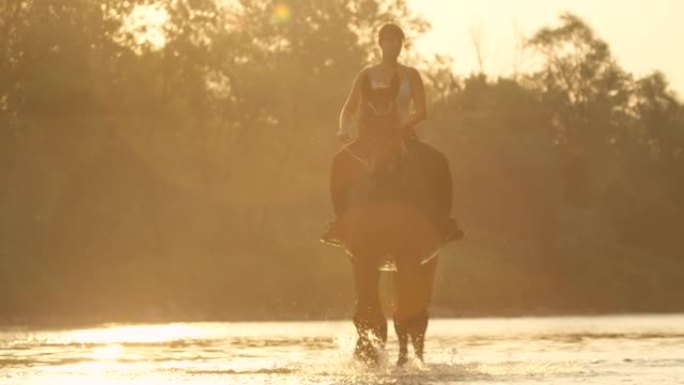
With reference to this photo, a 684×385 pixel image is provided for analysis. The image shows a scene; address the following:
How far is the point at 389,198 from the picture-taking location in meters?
19.1

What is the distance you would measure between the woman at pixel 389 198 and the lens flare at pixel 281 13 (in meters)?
60.7

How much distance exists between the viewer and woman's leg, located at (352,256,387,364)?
19641 mm

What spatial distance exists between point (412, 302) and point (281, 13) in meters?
61.9

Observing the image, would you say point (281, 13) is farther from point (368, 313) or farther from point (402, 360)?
point (402, 360)

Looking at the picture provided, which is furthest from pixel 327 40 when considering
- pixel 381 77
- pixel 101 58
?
pixel 381 77

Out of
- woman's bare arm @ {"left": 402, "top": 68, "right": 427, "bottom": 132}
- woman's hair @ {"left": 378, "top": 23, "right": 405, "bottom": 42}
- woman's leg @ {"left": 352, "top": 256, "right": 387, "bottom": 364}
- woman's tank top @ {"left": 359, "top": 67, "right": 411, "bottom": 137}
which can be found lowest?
woman's leg @ {"left": 352, "top": 256, "right": 387, "bottom": 364}

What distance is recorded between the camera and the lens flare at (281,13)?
80875 millimetres

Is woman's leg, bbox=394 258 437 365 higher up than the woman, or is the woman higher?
the woman

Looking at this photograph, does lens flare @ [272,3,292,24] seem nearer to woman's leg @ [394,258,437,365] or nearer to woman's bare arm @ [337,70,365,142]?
woman's bare arm @ [337,70,365,142]

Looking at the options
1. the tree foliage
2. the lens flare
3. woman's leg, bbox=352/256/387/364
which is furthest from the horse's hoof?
the lens flare

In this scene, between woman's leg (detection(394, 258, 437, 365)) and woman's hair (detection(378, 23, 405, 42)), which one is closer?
woman's leg (detection(394, 258, 437, 365))

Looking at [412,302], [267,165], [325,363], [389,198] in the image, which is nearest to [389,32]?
[389,198]

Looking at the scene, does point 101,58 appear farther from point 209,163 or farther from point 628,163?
point 628,163

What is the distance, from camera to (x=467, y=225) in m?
81.9
